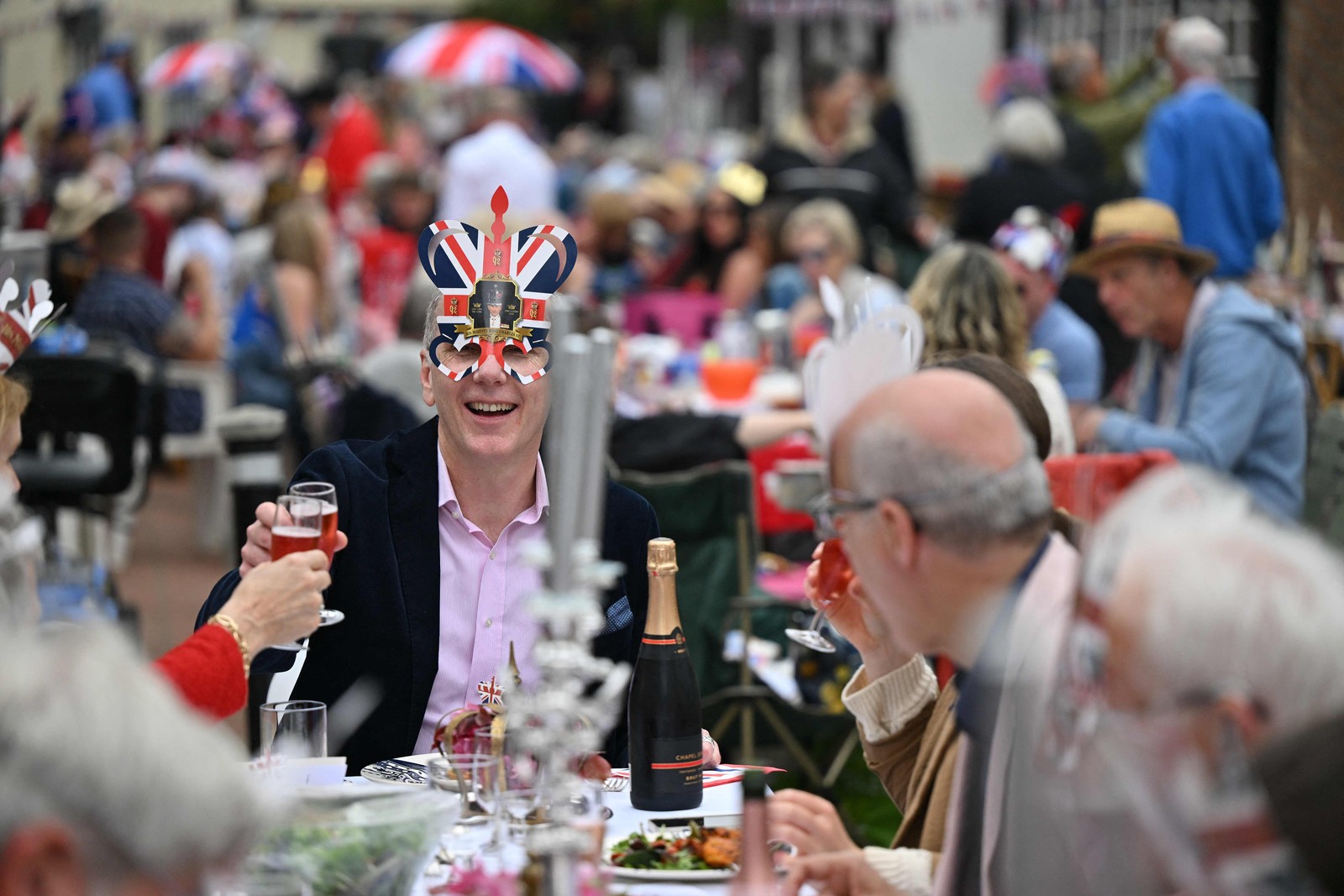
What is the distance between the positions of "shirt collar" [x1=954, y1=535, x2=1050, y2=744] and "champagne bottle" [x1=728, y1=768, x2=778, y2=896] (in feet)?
1.15

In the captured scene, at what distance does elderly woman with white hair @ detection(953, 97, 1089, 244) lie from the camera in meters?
8.45

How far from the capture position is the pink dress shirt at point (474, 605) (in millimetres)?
2777

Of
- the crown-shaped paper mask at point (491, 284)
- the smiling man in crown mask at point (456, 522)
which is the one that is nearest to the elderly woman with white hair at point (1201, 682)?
the smiling man in crown mask at point (456, 522)

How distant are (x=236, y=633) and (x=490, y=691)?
1.70 ft

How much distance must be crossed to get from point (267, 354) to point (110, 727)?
20.2 ft

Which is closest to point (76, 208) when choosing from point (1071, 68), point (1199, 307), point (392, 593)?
point (1071, 68)

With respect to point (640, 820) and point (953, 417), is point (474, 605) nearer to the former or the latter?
point (640, 820)

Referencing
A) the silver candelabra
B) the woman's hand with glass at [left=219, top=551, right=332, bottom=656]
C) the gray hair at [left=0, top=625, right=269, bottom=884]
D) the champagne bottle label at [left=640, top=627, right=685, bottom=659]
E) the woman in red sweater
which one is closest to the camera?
the gray hair at [left=0, top=625, right=269, bottom=884]

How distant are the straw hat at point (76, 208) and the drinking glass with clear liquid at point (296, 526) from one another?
7.60 metres

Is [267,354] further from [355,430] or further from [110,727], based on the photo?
[110,727]

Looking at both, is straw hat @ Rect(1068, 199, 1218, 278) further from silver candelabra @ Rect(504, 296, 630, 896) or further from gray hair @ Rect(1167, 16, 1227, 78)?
silver candelabra @ Rect(504, 296, 630, 896)

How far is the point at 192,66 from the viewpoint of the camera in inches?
683

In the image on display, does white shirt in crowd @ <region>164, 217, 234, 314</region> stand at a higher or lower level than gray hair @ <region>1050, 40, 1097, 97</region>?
lower

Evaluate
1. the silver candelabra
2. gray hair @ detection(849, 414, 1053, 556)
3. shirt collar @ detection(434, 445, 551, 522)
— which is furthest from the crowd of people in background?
shirt collar @ detection(434, 445, 551, 522)
